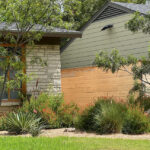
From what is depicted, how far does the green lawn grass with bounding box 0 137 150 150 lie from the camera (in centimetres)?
711

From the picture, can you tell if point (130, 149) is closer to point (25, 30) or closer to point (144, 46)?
point (25, 30)

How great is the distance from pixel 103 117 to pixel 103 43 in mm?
8940

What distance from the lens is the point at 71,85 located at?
16.7m

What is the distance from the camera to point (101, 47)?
60.7 feet

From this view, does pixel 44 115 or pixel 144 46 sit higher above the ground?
pixel 144 46

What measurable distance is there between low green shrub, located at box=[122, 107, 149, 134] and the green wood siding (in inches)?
273

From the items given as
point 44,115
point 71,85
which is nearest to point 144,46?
point 71,85

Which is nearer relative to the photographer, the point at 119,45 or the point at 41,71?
the point at 41,71

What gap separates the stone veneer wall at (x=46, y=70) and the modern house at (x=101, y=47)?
152cm

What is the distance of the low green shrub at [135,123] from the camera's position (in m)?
9.85

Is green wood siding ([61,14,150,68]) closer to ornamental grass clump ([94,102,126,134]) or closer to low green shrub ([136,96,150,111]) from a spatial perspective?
low green shrub ([136,96,150,111])

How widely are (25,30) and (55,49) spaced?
14.1ft

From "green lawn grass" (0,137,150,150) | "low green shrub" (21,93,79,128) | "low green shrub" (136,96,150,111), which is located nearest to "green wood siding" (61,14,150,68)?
"low green shrub" (136,96,150,111)

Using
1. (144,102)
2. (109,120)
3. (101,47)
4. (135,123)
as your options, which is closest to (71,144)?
(109,120)
